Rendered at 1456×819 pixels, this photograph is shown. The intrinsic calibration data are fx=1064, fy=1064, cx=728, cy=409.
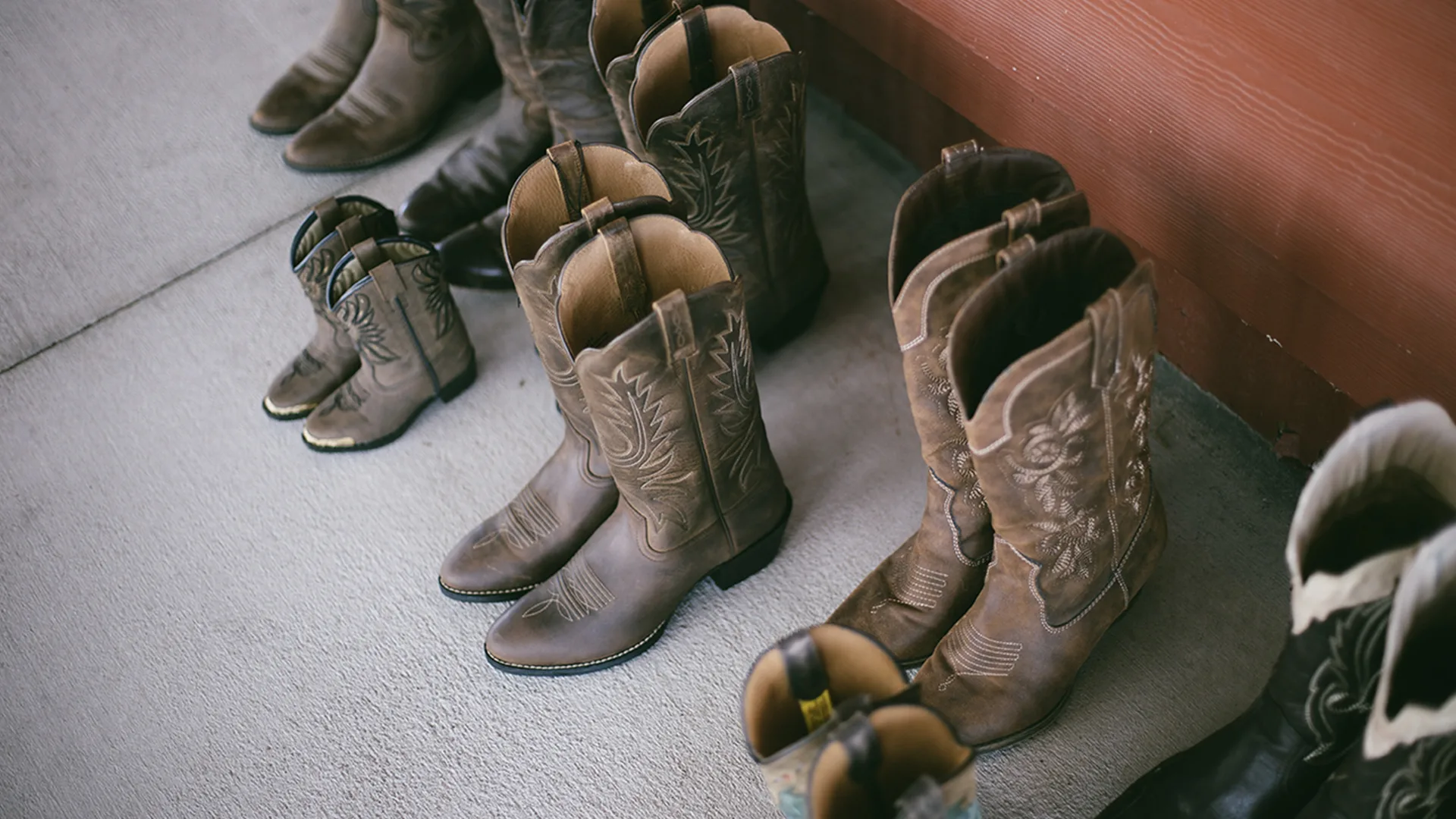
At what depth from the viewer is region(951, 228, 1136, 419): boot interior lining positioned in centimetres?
103

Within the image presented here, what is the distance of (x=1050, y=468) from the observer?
3.52ft

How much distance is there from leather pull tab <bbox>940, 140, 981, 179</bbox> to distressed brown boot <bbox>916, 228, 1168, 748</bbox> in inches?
6.6

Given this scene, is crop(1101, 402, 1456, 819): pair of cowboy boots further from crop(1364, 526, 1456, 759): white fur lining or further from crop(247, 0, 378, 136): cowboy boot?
crop(247, 0, 378, 136): cowboy boot

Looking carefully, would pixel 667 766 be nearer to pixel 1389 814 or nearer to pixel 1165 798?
pixel 1165 798

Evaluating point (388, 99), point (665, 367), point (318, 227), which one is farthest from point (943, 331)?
point (388, 99)

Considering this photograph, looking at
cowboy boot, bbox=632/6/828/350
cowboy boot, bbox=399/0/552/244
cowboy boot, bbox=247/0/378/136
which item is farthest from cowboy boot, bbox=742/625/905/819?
cowboy boot, bbox=247/0/378/136

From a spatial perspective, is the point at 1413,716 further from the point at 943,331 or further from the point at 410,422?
the point at 410,422

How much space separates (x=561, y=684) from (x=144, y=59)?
2.05m

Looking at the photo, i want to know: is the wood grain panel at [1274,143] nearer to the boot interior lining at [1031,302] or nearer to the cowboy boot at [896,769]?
the boot interior lining at [1031,302]

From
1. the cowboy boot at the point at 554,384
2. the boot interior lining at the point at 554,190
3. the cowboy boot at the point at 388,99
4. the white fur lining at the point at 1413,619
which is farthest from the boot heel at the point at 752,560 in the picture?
the cowboy boot at the point at 388,99

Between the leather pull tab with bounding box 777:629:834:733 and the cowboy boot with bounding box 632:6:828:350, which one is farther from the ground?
the cowboy boot with bounding box 632:6:828:350

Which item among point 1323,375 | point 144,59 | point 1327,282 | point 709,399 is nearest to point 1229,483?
point 1323,375

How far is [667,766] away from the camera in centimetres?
137

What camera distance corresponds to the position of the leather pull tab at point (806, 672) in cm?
100
